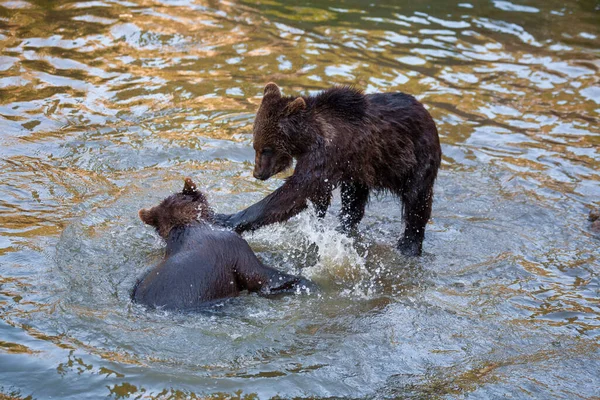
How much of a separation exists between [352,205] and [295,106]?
1.53 metres

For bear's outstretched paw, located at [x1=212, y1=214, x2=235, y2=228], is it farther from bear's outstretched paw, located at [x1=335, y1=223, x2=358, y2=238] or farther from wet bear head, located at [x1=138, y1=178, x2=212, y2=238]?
bear's outstretched paw, located at [x1=335, y1=223, x2=358, y2=238]

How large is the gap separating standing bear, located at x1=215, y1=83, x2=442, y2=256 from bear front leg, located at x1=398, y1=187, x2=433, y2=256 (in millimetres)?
10

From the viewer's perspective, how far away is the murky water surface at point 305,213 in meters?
5.42

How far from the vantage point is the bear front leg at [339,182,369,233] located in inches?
306

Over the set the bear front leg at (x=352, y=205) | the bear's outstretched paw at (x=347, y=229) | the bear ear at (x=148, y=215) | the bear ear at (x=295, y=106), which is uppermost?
the bear ear at (x=295, y=106)

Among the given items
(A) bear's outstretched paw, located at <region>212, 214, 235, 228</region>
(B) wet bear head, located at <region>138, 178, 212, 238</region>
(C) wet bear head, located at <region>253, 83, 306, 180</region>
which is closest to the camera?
(B) wet bear head, located at <region>138, 178, 212, 238</region>

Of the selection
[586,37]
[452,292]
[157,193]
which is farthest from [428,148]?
[586,37]

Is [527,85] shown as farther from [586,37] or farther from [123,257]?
[123,257]

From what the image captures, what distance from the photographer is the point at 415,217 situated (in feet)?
24.3

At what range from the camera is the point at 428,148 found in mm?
7270

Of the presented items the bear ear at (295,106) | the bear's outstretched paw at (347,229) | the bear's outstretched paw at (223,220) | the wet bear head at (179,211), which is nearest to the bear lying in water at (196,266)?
the wet bear head at (179,211)

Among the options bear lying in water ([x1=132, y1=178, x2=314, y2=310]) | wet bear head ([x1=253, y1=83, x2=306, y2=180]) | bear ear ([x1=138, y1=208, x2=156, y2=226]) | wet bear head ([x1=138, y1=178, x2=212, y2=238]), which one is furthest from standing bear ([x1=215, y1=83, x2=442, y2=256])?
bear ear ([x1=138, y1=208, x2=156, y2=226])

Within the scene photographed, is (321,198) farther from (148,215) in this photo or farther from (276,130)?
(148,215)

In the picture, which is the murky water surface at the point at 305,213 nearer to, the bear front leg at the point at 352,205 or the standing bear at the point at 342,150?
the bear front leg at the point at 352,205
